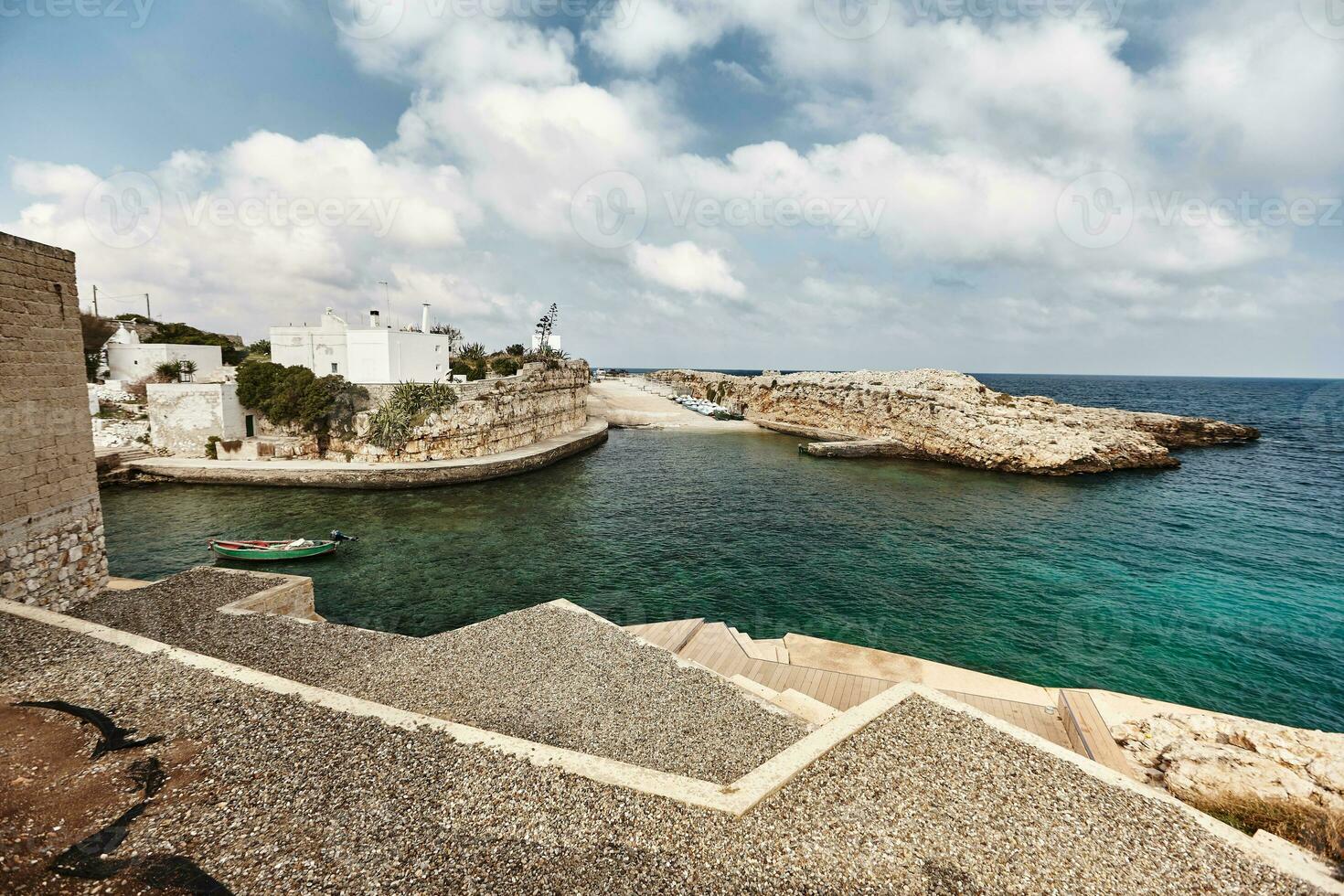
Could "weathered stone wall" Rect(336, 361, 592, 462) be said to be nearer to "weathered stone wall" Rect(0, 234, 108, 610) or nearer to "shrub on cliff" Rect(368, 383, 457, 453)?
"shrub on cliff" Rect(368, 383, 457, 453)

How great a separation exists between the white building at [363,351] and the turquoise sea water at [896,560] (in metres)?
11.0

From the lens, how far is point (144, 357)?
1465 inches

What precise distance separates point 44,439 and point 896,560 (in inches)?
825

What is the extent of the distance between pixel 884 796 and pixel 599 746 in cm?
325

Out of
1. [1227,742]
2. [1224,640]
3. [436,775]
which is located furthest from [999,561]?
[436,775]

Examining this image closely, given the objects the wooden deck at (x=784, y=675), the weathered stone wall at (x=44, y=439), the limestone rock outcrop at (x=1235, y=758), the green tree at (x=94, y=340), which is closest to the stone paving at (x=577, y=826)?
the limestone rock outcrop at (x=1235, y=758)

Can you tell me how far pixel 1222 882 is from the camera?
13.7 feet

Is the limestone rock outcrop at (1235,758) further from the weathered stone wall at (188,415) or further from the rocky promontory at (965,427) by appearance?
the weathered stone wall at (188,415)

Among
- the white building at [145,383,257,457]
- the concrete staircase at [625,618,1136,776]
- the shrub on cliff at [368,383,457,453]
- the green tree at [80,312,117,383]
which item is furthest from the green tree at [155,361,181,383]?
the concrete staircase at [625,618,1136,776]

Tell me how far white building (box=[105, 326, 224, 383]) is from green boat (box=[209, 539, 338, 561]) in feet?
99.6

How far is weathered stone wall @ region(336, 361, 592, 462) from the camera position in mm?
29536

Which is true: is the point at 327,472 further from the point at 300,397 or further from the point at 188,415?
the point at 188,415

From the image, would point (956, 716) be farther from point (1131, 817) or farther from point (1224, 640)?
point (1224, 640)

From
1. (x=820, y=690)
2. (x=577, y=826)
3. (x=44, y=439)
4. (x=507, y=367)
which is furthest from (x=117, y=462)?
(x=820, y=690)
